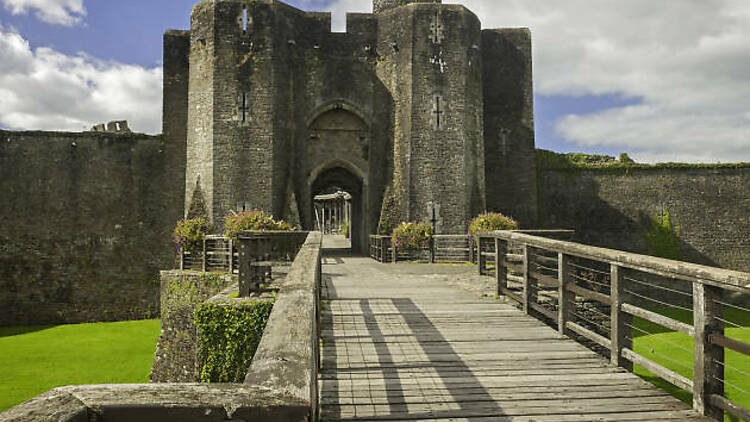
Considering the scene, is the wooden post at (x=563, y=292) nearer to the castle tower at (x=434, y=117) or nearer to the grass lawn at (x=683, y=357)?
the grass lawn at (x=683, y=357)

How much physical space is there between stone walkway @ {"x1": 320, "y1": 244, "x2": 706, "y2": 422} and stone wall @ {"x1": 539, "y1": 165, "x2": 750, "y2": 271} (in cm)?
1599

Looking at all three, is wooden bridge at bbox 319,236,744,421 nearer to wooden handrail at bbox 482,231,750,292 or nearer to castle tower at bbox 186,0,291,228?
wooden handrail at bbox 482,231,750,292

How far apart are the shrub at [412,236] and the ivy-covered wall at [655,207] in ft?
26.8

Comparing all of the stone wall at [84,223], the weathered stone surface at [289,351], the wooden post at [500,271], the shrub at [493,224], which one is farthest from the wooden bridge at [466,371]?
the stone wall at [84,223]

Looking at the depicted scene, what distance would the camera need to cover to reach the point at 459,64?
59.6ft

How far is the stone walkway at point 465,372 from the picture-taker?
10.8 ft

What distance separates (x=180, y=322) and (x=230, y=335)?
5832 mm

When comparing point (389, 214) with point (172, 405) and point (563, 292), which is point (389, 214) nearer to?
point (563, 292)

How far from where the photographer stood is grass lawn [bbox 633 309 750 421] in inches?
476

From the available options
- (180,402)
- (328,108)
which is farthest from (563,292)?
(328,108)

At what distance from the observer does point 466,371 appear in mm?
4156

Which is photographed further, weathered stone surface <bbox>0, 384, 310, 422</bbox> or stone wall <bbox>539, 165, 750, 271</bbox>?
stone wall <bbox>539, 165, 750, 271</bbox>

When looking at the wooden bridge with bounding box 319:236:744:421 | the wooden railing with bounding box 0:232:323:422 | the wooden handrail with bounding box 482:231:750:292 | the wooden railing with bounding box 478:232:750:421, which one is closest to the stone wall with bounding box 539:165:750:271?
the wooden railing with bounding box 478:232:750:421

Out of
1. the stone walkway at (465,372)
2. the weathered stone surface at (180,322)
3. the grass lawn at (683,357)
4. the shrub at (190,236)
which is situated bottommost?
the grass lawn at (683,357)
